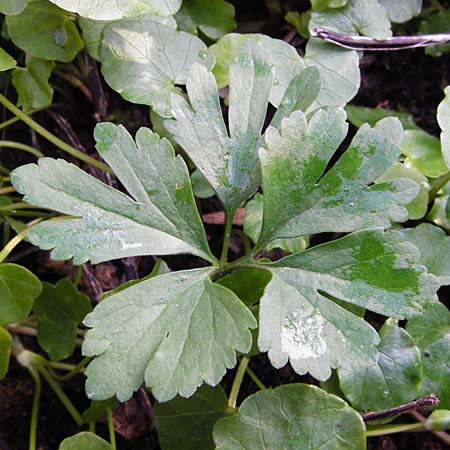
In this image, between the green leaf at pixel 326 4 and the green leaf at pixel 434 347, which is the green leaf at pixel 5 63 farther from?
the green leaf at pixel 434 347

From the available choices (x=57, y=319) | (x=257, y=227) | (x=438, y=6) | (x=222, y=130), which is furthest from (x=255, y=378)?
(x=438, y=6)

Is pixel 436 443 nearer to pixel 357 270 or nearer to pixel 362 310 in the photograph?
pixel 362 310

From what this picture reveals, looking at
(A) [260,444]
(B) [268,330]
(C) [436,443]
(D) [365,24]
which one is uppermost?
(D) [365,24]

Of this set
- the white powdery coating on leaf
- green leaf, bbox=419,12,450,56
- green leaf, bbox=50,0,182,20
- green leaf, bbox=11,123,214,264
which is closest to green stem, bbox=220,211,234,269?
green leaf, bbox=11,123,214,264

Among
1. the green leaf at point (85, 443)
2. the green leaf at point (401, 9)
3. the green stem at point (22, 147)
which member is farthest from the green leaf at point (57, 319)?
the green leaf at point (401, 9)

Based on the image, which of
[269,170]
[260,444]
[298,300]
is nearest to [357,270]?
[298,300]

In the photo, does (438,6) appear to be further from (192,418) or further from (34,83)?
(192,418)

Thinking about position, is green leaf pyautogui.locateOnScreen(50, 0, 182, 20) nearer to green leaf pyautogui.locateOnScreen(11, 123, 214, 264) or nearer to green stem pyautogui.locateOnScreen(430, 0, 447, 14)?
green leaf pyautogui.locateOnScreen(11, 123, 214, 264)
